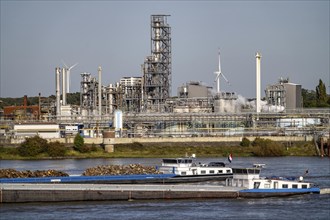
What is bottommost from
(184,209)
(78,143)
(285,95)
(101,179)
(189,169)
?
(184,209)

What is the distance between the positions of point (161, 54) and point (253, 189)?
9749cm

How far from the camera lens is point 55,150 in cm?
12569

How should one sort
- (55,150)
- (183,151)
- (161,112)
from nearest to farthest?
1. (55,150)
2. (183,151)
3. (161,112)

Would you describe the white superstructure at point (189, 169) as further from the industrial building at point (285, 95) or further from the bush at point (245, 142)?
the industrial building at point (285, 95)

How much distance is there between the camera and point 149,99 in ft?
532

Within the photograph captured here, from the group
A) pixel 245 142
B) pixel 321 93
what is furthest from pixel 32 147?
pixel 321 93

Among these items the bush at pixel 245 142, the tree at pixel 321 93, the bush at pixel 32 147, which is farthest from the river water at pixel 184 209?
the tree at pixel 321 93

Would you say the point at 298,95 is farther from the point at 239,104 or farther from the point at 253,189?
the point at 253,189

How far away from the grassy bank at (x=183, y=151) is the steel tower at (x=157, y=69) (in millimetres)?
26811

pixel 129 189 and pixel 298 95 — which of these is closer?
pixel 129 189

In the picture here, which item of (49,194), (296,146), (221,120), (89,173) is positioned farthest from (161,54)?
(49,194)

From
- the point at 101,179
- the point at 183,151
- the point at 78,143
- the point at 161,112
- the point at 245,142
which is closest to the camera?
the point at 101,179

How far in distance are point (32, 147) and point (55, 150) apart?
123 inches

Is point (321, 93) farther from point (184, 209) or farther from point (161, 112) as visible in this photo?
point (184, 209)
